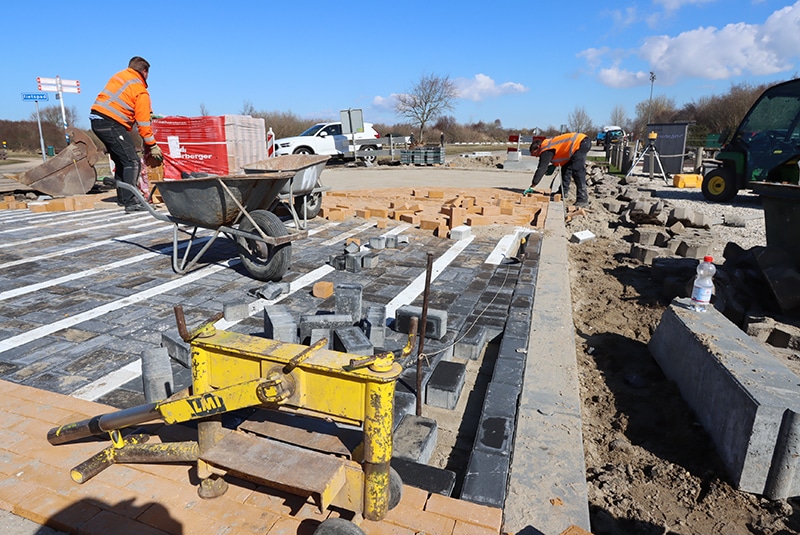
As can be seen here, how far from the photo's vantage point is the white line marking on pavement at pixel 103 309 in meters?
3.42

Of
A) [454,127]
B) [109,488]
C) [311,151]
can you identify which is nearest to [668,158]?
[311,151]

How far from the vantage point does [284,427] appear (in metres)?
1.97

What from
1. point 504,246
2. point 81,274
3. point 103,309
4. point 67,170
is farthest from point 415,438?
point 67,170

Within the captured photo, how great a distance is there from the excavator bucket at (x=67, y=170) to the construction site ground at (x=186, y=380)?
4874mm

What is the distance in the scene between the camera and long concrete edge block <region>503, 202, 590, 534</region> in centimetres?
196

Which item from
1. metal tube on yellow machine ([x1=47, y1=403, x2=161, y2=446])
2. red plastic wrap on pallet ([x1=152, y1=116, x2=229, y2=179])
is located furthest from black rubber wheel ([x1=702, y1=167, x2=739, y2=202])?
metal tube on yellow machine ([x1=47, y1=403, x2=161, y2=446])

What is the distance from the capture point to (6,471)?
212 cm

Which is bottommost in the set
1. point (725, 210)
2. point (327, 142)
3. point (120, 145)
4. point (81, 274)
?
point (81, 274)

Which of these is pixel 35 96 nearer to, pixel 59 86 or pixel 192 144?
pixel 59 86

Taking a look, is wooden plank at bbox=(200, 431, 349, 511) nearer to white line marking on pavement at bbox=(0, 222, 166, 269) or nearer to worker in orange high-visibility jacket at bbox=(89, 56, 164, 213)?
white line marking on pavement at bbox=(0, 222, 166, 269)

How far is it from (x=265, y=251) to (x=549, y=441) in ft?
11.2

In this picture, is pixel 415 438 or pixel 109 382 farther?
pixel 109 382

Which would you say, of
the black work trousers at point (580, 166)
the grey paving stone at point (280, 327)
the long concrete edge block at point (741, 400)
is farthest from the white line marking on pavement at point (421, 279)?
the black work trousers at point (580, 166)

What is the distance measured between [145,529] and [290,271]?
356 centimetres
